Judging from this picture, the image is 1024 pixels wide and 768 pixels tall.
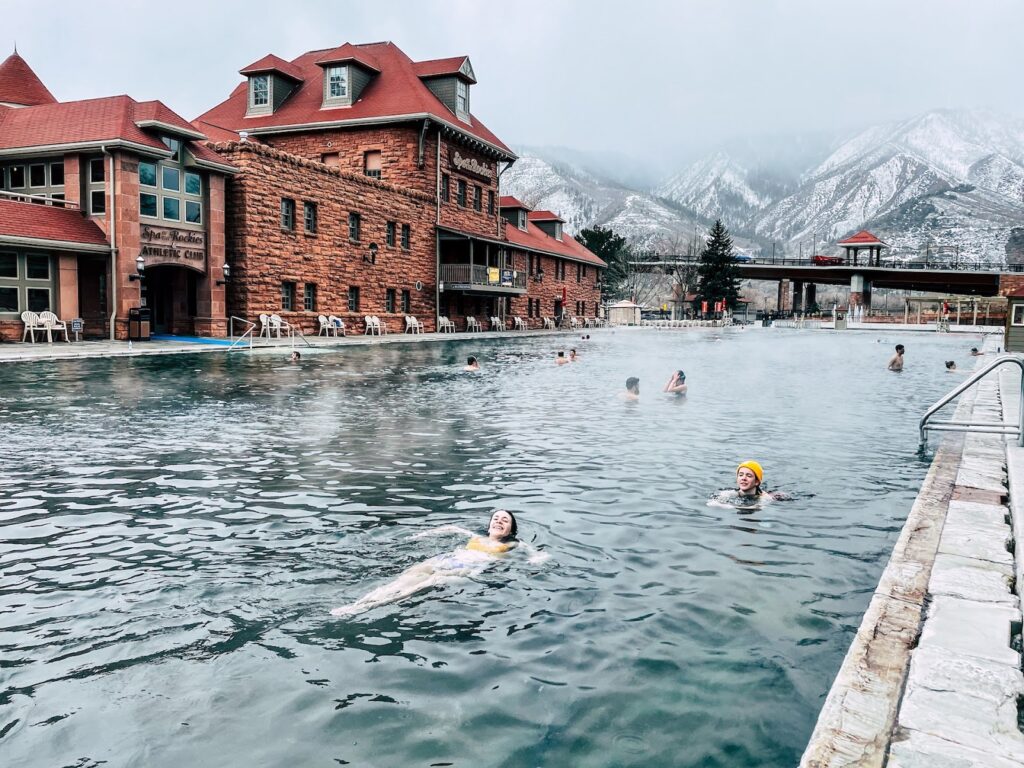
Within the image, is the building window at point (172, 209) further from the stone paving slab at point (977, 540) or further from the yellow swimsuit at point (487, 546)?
the stone paving slab at point (977, 540)

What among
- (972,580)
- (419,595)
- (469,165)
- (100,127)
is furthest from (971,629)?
(469,165)

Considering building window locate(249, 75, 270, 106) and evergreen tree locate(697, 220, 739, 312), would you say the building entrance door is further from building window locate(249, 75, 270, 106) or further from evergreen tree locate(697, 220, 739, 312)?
evergreen tree locate(697, 220, 739, 312)

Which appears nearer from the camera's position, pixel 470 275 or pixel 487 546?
pixel 487 546

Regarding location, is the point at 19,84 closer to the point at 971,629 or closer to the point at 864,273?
the point at 971,629

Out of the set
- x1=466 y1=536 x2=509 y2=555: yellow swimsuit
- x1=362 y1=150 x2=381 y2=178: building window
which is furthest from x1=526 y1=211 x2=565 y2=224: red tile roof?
Result: x1=466 y1=536 x2=509 y2=555: yellow swimsuit

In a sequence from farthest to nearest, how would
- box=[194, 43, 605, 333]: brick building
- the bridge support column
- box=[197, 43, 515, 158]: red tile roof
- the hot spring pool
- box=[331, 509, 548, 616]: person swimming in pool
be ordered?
the bridge support column → box=[197, 43, 515, 158]: red tile roof → box=[194, 43, 605, 333]: brick building → box=[331, 509, 548, 616]: person swimming in pool → the hot spring pool

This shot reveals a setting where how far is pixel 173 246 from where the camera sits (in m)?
27.4

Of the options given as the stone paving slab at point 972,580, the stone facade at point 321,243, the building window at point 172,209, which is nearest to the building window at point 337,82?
the stone facade at point 321,243

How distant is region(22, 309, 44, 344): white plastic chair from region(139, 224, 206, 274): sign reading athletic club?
3.74 metres

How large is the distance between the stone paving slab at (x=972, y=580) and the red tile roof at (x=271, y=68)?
41731 mm

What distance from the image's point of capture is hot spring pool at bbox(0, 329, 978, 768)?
11.9 ft

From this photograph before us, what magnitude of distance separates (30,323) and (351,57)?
21.1 meters

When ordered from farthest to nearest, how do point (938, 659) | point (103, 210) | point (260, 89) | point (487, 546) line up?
point (260, 89), point (103, 210), point (487, 546), point (938, 659)

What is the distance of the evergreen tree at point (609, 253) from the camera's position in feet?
252
